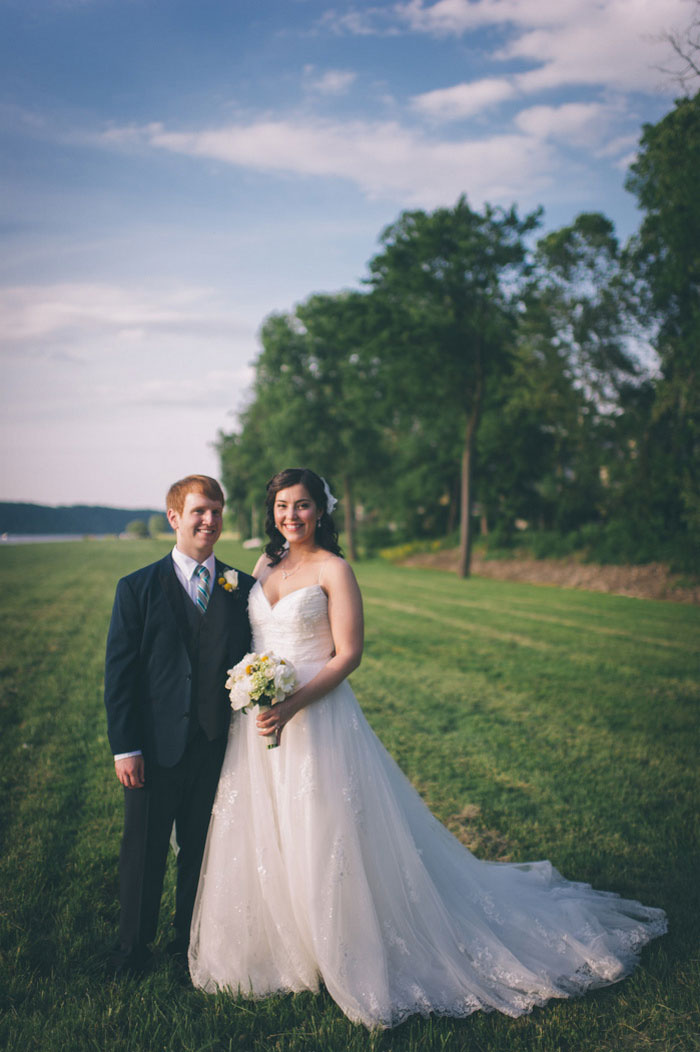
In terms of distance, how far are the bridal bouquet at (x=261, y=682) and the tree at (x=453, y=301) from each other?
22.8 metres

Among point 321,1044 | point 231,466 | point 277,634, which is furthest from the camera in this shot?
point 231,466

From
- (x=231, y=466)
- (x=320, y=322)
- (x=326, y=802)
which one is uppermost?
(x=320, y=322)

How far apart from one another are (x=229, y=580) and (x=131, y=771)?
3.36ft

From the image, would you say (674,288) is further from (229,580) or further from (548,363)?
(229,580)

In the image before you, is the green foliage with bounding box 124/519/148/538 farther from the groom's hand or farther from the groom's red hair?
the groom's hand

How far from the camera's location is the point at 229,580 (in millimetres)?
3080

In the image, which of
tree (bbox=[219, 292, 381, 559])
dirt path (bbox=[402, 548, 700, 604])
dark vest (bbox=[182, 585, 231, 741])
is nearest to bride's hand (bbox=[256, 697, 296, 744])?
dark vest (bbox=[182, 585, 231, 741])

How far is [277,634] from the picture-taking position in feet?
10.2

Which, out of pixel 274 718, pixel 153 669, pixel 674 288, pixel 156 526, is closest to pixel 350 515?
pixel 674 288

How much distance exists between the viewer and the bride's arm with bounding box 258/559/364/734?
2.92 metres

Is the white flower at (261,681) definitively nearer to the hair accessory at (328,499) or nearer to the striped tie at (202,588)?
the striped tie at (202,588)

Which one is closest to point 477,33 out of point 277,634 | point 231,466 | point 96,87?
point 96,87

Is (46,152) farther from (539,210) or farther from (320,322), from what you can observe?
(320,322)

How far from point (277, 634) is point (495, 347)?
78.2 feet
